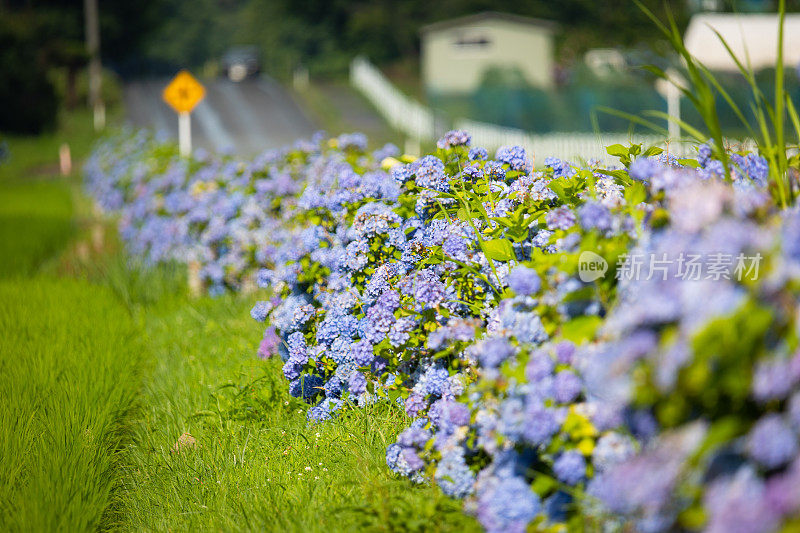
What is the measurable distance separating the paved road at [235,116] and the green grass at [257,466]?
18.8m

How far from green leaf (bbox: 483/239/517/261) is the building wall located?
35.8 m

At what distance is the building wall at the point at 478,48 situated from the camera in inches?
1505

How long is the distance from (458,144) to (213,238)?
3.44 m

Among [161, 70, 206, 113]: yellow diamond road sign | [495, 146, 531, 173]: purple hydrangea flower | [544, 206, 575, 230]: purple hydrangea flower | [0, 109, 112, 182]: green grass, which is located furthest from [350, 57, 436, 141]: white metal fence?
[544, 206, 575, 230]: purple hydrangea flower

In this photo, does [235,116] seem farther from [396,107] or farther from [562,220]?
[562,220]

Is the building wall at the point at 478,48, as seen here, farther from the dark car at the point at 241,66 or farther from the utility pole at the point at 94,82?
the utility pole at the point at 94,82

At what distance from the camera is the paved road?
26950mm

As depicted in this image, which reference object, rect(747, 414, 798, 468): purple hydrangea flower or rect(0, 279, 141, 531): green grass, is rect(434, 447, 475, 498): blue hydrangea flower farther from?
rect(0, 279, 141, 531): green grass

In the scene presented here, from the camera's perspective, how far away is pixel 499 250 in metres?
2.99

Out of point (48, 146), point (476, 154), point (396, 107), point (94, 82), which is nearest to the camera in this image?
point (476, 154)

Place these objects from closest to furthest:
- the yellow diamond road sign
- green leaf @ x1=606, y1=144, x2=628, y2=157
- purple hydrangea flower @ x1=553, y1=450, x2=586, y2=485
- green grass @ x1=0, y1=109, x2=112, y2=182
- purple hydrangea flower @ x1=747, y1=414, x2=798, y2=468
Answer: purple hydrangea flower @ x1=747, y1=414, x2=798, y2=468 → purple hydrangea flower @ x1=553, y1=450, x2=586, y2=485 → green leaf @ x1=606, y1=144, x2=628, y2=157 → the yellow diamond road sign → green grass @ x1=0, y1=109, x2=112, y2=182

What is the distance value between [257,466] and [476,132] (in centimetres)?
1846

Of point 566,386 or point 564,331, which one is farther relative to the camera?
point 564,331

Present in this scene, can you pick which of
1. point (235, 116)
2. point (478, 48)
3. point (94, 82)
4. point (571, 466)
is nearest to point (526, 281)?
point (571, 466)
